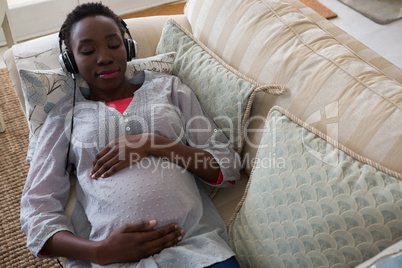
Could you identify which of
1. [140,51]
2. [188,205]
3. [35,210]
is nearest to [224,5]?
[140,51]

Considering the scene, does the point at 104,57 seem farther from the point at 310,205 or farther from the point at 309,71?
the point at 310,205

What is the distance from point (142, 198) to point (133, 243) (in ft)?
0.40

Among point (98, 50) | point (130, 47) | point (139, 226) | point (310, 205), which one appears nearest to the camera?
point (310, 205)

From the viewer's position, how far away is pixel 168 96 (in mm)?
1300

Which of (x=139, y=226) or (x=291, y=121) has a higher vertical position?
(x=291, y=121)

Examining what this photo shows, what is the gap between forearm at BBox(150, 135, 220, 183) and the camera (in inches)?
46.4

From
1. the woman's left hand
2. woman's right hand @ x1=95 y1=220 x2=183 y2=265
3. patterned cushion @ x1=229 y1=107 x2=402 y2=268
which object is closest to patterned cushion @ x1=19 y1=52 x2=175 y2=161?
the woman's left hand

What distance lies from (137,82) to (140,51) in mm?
216

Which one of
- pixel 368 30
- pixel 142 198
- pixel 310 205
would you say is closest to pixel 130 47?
pixel 142 198

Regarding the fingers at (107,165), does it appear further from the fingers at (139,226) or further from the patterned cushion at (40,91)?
the patterned cushion at (40,91)

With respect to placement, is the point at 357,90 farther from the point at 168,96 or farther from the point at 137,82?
the point at 137,82

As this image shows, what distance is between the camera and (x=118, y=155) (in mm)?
1149

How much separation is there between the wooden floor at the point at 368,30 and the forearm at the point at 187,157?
1.70 m

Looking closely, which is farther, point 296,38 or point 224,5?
point 224,5
